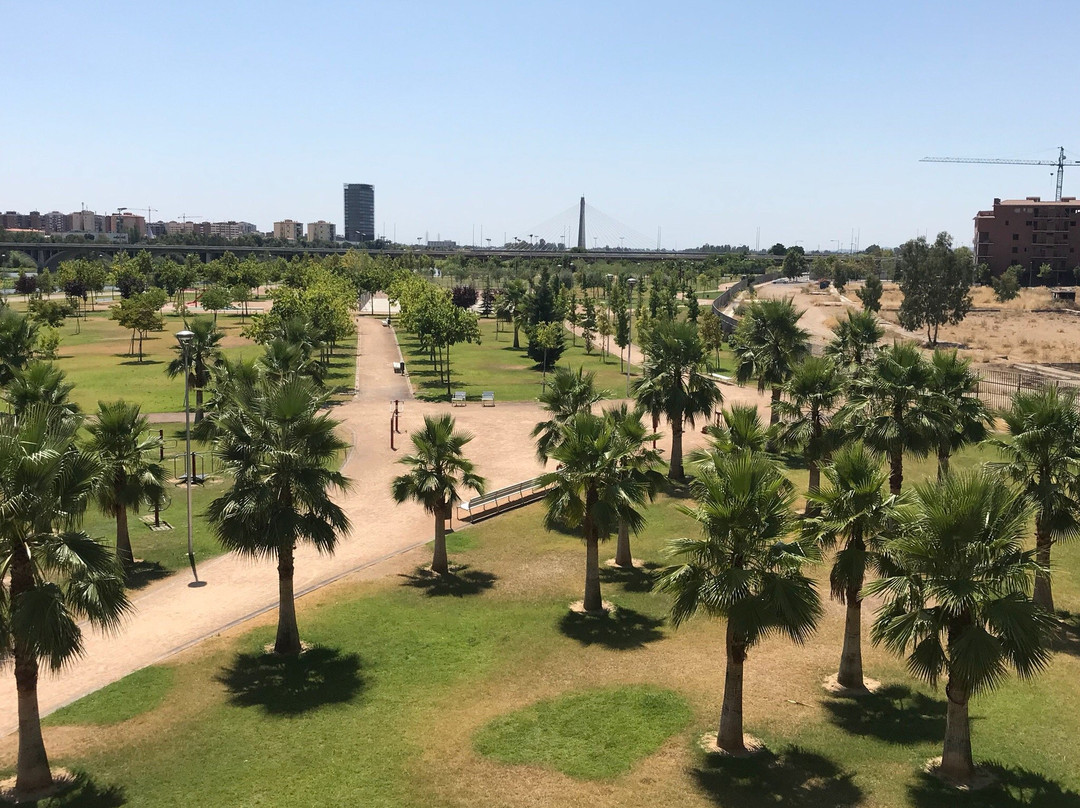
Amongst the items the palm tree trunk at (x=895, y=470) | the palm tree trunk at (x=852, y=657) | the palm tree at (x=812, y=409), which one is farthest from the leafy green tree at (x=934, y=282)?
the palm tree trunk at (x=852, y=657)

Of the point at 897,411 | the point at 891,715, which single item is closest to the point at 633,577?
the point at 897,411

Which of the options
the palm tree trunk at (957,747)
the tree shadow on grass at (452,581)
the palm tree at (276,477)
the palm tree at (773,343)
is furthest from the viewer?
the palm tree at (773,343)

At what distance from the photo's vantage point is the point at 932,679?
1527cm

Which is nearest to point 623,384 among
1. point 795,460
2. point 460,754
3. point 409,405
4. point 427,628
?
point 409,405

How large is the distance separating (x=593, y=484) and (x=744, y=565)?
7524 millimetres

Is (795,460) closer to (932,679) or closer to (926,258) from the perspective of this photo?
(932,679)

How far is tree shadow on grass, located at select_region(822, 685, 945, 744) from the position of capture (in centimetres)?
1809

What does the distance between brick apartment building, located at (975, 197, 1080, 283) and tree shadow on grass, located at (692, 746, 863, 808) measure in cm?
14640

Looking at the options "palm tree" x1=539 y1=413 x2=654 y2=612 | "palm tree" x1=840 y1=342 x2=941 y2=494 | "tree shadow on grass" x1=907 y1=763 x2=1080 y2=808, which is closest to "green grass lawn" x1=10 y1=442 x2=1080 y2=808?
"tree shadow on grass" x1=907 y1=763 x2=1080 y2=808

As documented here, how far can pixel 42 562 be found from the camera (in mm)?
15023

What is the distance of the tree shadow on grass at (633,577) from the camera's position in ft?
88.0

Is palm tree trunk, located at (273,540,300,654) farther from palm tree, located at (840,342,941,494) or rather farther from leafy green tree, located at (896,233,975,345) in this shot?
leafy green tree, located at (896,233,975,345)

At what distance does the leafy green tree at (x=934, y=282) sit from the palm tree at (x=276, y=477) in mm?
75098

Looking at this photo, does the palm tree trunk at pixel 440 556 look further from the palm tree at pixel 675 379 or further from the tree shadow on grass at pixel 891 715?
the tree shadow on grass at pixel 891 715
